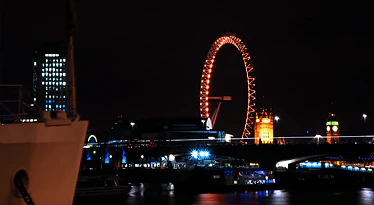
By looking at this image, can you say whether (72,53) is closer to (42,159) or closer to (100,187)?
(42,159)

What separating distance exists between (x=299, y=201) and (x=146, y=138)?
129503 millimetres

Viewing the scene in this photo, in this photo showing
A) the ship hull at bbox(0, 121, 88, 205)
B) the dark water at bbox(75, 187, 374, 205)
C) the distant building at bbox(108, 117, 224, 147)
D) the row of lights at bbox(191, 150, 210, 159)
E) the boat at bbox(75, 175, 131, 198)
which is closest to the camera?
the ship hull at bbox(0, 121, 88, 205)

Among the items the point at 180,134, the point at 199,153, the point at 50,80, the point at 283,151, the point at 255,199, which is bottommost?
the point at 255,199

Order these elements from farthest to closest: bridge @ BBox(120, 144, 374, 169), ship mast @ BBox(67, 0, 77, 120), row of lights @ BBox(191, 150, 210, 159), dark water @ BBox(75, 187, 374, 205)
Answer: row of lights @ BBox(191, 150, 210, 159)
bridge @ BBox(120, 144, 374, 169)
dark water @ BBox(75, 187, 374, 205)
ship mast @ BBox(67, 0, 77, 120)

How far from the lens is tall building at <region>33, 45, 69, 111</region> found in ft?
66.9

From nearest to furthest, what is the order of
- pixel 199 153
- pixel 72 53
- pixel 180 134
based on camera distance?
pixel 72 53
pixel 199 153
pixel 180 134

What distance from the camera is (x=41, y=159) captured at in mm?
18250

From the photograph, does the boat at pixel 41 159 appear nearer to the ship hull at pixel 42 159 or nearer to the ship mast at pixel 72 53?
the ship hull at pixel 42 159

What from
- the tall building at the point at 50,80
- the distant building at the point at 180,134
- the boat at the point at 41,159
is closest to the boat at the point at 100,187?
the tall building at the point at 50,80

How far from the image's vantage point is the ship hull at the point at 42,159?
17812 mm

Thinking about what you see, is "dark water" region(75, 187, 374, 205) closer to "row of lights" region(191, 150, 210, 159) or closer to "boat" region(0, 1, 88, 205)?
"row of lights" region(191, 150, 210, 159)

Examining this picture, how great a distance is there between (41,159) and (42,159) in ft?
0.10

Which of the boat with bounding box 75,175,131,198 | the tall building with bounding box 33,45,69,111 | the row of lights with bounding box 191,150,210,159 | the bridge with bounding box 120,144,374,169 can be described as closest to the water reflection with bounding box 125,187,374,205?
the boat with bounding box 75,175,131,198

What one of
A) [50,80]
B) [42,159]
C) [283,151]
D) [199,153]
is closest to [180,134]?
[199,153]
